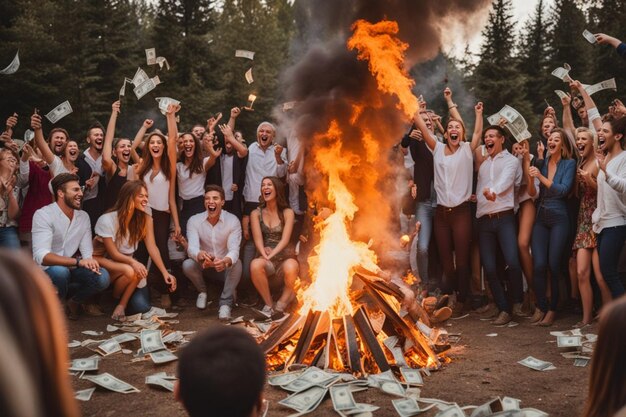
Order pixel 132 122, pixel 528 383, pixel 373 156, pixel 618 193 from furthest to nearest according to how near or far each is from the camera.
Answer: pixel 132 122 → pixel 373 156 → pixel 618 193 → pixel 528 383

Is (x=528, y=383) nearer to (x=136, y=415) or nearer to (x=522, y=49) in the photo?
(x=136, y=415)

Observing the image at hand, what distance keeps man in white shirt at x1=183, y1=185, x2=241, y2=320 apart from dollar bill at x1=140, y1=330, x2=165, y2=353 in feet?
5.95

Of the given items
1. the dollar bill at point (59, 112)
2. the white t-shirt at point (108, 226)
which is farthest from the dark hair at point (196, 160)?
the dollar bill at point (59, 112)

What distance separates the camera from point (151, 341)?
6723mm

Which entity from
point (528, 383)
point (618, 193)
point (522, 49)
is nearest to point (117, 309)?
point (528, 383)

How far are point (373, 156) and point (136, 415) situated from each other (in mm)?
4343

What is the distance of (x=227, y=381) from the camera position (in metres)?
2.26

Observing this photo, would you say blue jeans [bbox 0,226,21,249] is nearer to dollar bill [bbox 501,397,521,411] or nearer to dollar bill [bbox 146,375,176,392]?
dollar bill [bbox 146,375,176,392]

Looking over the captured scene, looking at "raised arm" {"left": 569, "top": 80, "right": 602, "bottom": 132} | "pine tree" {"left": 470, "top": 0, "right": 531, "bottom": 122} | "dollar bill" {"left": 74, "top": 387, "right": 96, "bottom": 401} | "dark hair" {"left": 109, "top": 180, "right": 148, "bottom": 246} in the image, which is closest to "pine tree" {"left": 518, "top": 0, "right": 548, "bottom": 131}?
"pine tree" {"left": 470, "top": 0, "right": 531, "bottom": 122}

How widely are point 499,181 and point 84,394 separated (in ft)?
19.4

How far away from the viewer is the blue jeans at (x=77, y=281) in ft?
24.7

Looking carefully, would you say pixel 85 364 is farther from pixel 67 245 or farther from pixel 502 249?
pixel 502 249

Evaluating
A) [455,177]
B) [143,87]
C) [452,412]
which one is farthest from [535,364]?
[143,87]

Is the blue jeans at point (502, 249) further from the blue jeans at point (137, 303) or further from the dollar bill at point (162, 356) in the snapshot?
the blue jeans at point (137, 303)
